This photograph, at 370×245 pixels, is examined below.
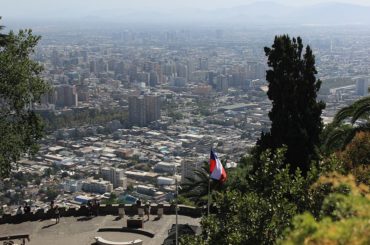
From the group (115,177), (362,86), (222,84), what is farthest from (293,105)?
(222,84)

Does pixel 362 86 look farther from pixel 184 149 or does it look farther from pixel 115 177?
pixel 115 177

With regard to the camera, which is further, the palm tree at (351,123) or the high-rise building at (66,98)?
the high-rise building at (66,98)

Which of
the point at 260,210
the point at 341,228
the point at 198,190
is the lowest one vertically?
the point at 198,190

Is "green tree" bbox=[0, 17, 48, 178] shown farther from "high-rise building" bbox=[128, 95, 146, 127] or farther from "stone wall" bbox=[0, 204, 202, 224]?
"high-rise building" bbox=[128, 95, 146, 127]

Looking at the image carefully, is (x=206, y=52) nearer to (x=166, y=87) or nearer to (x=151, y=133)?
(x=166, y=87)

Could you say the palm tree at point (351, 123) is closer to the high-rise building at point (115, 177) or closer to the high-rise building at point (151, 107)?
the high-rise building at point (115, 177)

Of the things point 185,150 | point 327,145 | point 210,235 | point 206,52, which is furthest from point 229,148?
point 206,52

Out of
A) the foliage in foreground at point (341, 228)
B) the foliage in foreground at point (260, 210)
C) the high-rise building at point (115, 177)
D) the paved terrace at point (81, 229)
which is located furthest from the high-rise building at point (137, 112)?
the foliage in foreground at point (341, 228)
